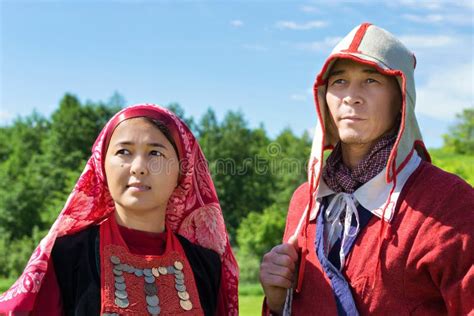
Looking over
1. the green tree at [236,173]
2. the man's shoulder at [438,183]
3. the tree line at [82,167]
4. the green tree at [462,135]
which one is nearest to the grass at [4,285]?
the tree line at [82,167]

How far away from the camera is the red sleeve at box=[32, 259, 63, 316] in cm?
250

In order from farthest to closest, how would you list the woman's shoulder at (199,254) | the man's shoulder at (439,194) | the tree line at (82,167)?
the tree line at (82,167) → the woman's shoulder at (199,254) → the man's shoulder at (439,194)

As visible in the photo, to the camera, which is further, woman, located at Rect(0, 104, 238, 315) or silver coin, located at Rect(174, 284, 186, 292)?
silver coin, located at Rect(174, 284, 186, 292)

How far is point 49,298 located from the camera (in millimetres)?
2510

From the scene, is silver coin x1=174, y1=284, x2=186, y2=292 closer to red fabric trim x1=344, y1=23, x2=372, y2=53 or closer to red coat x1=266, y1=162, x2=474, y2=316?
red coat x1=266, y1=162, x2=474, y2=316

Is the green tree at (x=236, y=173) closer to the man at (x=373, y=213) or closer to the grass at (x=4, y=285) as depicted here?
the grass at (x=4, y=285)

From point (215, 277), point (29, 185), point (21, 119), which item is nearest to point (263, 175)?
point (29, 185)

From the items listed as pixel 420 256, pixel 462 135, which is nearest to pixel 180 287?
pixel 420 256

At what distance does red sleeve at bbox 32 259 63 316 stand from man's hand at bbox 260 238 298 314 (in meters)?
0.88

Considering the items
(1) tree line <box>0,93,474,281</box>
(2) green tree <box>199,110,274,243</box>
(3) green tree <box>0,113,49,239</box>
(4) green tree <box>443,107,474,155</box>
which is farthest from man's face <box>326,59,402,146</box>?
(4) green tree <box>443,107,474,155</box>

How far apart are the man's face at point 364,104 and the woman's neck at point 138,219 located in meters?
0.91

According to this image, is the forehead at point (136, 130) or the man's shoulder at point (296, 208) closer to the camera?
the forehead at point (136, 130)

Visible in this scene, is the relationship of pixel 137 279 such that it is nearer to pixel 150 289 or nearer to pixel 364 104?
pixel 150 289

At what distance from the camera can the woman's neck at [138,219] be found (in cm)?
272
